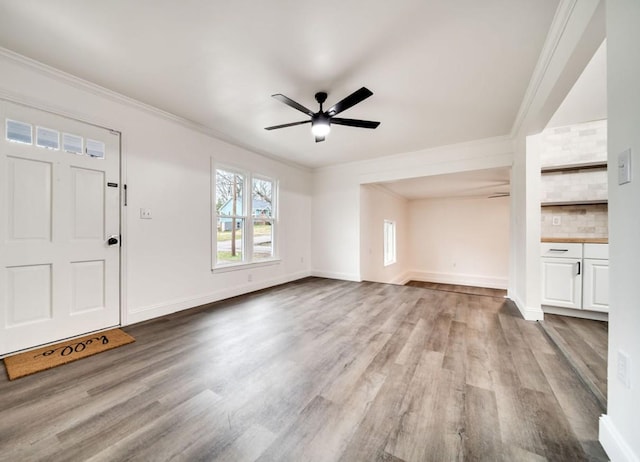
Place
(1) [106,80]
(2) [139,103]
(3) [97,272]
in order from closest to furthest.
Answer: (1) [106,80] < (3) [97,272] < (2) [139,103]

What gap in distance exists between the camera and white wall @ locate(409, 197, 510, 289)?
7461 mm

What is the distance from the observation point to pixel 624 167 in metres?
1.11

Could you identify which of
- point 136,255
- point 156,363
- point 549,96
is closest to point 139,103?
point 136,255

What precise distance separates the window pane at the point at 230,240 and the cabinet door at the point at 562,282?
4419 millimetres

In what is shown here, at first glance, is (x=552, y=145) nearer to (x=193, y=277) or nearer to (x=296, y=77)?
(x=296, y=77)

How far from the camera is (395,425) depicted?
56.6 inches

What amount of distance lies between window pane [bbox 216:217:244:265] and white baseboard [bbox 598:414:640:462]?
411cm

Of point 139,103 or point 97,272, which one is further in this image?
point 139,103

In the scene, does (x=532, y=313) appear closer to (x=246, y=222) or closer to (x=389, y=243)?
(x=246, y=222)

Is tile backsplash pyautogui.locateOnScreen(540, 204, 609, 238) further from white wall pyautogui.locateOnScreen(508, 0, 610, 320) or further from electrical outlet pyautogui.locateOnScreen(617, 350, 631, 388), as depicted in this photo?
electrical outlet pyautogui.locateOnScreen(617, 350, 631, 388)

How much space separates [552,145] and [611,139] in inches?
111

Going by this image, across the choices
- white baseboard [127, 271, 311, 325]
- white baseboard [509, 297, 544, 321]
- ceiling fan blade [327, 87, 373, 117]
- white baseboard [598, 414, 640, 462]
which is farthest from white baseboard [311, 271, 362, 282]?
white baseboard [598, 414, 640, 462]

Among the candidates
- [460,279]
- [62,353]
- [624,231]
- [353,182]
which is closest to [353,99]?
[624,231]

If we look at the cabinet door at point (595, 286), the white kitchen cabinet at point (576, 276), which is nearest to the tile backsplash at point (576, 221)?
the white kitchen cabinet at point (576, 276)
